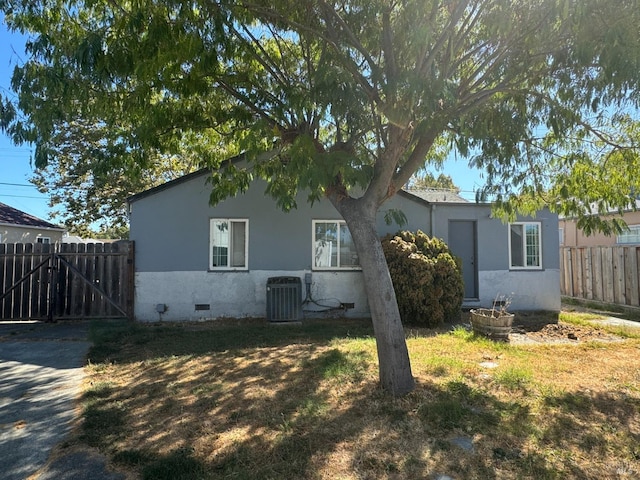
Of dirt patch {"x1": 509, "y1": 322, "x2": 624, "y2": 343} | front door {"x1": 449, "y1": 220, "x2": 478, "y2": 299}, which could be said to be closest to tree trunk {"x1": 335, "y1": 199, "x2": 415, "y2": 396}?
dirt patch {"x1": 509, "y1": 322, "x2": 624, "y2": 343}

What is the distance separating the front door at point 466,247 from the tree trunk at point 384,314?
668 centimetres

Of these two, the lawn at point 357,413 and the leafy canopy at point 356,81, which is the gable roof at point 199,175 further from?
the lawn at point 357,413

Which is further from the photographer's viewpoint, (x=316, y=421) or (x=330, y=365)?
(x=330, y=365)

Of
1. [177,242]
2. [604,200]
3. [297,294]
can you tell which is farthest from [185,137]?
[604,200]

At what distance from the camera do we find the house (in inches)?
375

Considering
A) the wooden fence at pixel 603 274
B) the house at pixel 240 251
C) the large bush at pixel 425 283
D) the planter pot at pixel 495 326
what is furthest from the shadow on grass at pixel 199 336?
the wooden fence at pixel 603 274

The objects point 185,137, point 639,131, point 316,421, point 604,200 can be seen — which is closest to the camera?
point 316,421

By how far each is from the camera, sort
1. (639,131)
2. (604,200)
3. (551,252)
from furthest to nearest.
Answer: (551,252) → (604,200) → (639,131)

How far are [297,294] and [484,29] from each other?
620cm

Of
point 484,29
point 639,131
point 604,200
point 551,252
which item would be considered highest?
point 484,29

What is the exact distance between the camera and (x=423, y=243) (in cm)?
934

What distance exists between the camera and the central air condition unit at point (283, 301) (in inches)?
357

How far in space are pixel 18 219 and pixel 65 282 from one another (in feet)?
31.9

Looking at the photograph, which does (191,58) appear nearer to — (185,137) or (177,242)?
(185,137)
